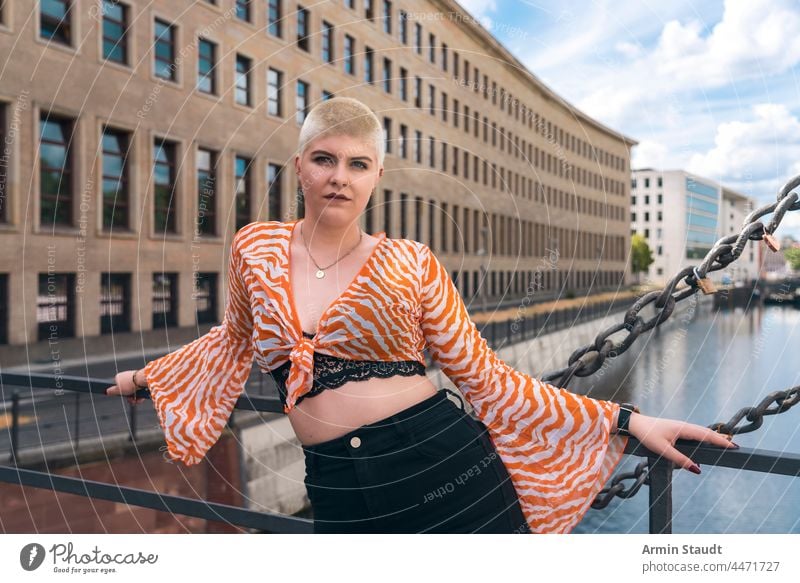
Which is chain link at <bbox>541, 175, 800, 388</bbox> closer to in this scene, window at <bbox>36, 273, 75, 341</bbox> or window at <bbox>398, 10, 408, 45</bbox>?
window at <bbox>398, 10, 408, 45</bbox>

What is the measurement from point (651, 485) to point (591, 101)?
2.72 ft

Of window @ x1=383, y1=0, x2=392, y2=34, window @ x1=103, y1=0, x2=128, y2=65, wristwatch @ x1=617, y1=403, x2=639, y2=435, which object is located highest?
window @ x1=103, y1=0, x2=128, y2=65

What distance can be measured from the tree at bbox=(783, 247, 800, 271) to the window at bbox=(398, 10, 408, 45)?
1.10 meters

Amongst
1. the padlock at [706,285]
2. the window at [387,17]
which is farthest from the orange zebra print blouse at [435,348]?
the window at [387,17]

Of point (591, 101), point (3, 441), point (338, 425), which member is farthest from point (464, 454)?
point (3, 441)

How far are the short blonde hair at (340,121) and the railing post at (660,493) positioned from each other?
773 millimetres

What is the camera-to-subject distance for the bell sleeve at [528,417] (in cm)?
127

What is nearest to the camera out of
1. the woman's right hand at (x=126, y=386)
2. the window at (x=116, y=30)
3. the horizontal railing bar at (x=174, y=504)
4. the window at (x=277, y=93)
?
the horizontal railing bar at (x=174, y=504)

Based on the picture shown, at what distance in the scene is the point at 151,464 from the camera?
9.65 meters

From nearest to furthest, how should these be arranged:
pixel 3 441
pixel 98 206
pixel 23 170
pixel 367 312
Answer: pixel 367 312
pixel 3 441
pixel 23 170
pixel 98 206

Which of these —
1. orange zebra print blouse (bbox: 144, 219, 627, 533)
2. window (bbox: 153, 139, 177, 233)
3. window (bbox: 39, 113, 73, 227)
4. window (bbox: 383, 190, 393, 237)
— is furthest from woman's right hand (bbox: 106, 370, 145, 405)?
window (bbox: 39, 113, 73, 227)

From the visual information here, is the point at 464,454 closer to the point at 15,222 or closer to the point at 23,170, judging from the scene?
the point at 15,222

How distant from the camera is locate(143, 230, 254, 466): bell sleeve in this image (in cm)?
154
